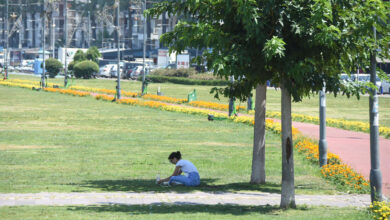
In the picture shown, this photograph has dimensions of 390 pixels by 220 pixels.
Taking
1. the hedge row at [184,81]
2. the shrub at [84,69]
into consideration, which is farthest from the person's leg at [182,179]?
the shrub at [84,69]

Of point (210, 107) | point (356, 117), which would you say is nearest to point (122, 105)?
point (210, 107)

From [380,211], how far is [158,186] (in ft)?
19.5

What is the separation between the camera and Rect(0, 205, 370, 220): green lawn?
12297mm

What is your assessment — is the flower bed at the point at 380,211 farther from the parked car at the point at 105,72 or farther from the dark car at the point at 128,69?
the parked car at the point at 105,72

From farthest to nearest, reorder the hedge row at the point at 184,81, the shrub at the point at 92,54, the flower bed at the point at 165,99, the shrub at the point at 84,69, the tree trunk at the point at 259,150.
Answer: the shrub at the point at 92,54 < the shrub at the point at 84,69 < the hedge row at the point at 184,81 < the flower bed at the point at 165,99 < the tree trunk at the point at 259,150

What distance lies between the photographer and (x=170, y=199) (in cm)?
1455

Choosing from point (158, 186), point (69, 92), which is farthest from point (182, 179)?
point (69, 92)

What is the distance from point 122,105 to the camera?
46469 mm

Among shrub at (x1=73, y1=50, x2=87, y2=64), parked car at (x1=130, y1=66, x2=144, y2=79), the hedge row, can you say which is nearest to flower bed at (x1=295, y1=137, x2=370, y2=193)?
the hedge row

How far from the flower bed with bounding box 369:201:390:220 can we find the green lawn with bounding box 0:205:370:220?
21 cm

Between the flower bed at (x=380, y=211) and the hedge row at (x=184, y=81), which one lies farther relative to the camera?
the hedge row at (x=184, y=81)

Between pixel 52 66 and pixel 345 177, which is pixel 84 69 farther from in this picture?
pixel 345 177

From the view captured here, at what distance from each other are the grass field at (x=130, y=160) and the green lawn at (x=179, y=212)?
17mm

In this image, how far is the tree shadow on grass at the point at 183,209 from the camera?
42.7ft
